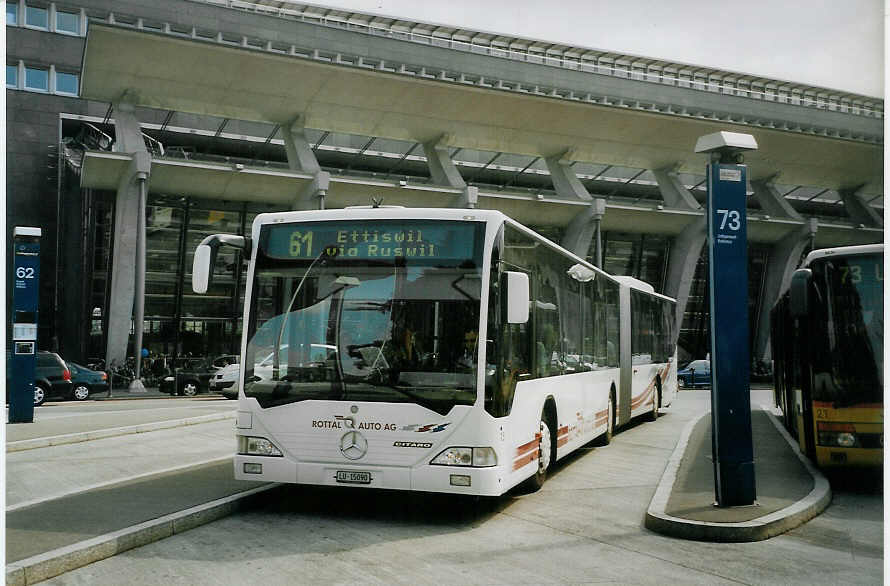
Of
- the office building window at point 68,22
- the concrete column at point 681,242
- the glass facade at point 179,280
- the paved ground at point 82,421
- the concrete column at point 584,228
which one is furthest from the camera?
the concrete column at point 681,242

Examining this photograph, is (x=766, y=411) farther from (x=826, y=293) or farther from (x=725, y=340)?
(x=725, y=340)

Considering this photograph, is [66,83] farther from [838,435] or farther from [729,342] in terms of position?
[838,435]

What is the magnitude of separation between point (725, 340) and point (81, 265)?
115ft

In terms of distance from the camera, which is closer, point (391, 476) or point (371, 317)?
point (391, 476)

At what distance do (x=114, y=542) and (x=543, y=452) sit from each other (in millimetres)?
4755

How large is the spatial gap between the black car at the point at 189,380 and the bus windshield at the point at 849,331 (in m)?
26.4

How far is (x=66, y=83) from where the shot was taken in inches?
1629

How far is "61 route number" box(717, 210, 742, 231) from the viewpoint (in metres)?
8.24

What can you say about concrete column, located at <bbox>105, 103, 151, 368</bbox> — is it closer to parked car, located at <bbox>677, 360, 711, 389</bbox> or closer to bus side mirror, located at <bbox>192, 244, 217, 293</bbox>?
parked car, located at <bbox>677, 360, 711, 389</bbox>

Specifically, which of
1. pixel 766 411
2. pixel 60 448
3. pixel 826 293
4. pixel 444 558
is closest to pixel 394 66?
pixel 766 411

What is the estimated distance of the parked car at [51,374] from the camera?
2581cm

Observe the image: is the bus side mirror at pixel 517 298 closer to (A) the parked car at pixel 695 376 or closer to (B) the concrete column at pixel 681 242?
(A) the parked car at pixel 695 376

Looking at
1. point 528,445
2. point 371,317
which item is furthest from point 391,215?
point 528,445

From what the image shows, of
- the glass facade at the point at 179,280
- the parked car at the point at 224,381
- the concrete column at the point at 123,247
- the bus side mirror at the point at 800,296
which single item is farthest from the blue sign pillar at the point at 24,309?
the glass facade at the point at 179,280
